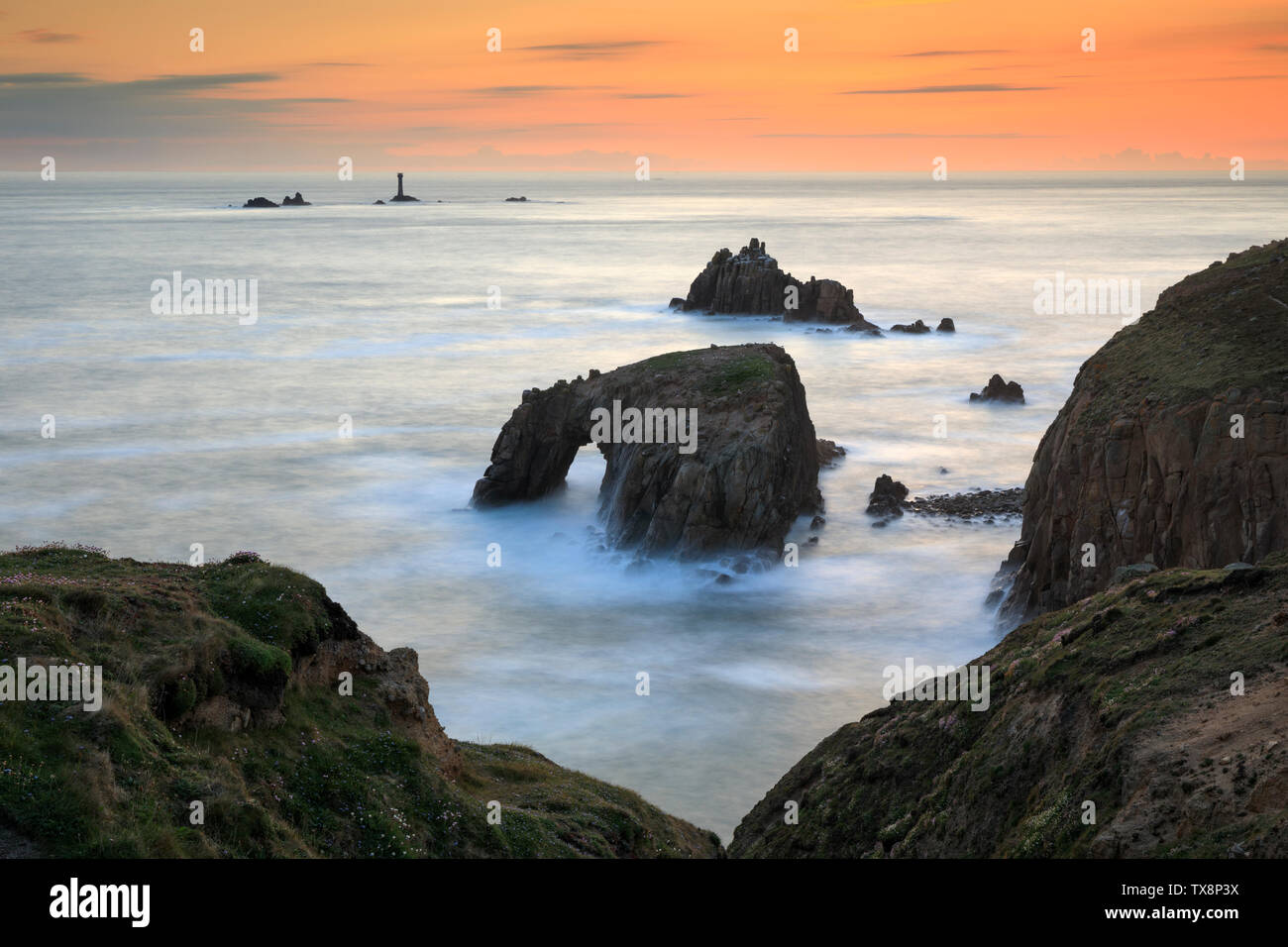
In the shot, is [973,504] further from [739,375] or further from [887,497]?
[739,375]

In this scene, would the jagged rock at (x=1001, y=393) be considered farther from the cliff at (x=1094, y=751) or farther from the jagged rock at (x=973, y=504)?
the cliff at (x=1094, y=751)

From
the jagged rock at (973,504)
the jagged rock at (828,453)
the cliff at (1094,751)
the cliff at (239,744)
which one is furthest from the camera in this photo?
the jagged rock at (828,453)

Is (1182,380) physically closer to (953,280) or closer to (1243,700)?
(1243,700)

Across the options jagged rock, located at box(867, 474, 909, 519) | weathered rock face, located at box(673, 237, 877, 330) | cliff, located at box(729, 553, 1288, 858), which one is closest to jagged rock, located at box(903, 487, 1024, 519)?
jagged rock, located at box(867, 474, 909, 519)

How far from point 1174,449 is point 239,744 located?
1114 inches

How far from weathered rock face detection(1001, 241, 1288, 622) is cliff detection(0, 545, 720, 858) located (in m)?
Result: 18.2

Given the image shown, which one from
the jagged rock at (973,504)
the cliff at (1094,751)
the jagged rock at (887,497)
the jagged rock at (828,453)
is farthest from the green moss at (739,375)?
the cliff at (1094,751)

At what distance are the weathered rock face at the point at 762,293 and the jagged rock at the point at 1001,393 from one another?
1229 inches

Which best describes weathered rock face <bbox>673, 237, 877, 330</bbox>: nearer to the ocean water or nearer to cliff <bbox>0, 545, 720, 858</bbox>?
the ocean water

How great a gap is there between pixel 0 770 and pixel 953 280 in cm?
15920

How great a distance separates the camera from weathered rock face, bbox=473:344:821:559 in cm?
5025

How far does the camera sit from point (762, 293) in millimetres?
123812

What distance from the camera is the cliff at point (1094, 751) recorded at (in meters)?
17.4

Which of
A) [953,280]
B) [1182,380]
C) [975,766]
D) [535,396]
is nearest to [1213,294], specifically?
[1182,380]
